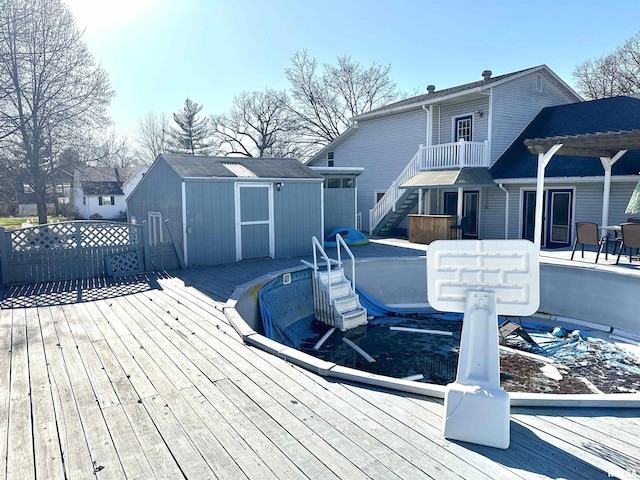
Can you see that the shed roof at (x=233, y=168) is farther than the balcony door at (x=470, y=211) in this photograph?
No

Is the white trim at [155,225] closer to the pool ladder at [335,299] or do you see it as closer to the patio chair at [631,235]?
the pool ladder at [335,299]

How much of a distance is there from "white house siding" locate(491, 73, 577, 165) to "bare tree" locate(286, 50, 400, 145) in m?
17.1

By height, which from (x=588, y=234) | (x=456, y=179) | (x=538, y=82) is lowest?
(x=588, y=234)

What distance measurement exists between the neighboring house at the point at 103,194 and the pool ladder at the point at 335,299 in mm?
31182

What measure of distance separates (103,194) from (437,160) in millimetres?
30840

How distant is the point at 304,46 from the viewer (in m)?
31.6

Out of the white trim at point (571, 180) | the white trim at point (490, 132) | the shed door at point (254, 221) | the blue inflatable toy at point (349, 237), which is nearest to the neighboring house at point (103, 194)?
the blue inflatable toy at point (349, 237)

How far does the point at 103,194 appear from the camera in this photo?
3634cm

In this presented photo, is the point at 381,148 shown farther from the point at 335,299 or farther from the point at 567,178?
the point at 335,299

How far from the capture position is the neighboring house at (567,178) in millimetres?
11438

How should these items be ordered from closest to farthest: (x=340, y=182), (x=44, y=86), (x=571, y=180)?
(x=571, y=180) → (x=340, y=182) → (x=44, y=86)

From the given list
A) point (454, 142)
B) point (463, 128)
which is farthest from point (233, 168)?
point (463, 128)

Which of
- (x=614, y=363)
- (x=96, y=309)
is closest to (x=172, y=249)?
(x=96, y=309)

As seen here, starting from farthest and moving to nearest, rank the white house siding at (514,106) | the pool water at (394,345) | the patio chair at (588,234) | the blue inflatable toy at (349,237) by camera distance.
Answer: the white house siding at (514,106) < the blue inflatable toy at (349,237) < the patio chair at (588,234) < the pool water at (394,345)
